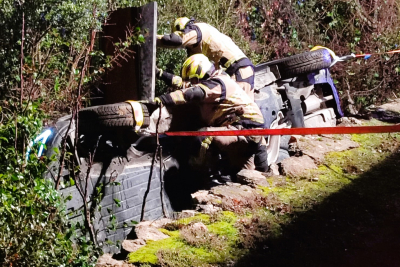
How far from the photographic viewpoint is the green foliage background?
3434 millimetres

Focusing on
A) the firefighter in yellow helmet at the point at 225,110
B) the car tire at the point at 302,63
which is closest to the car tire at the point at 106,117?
the firefighter in yellow helmet at the point at 225,110

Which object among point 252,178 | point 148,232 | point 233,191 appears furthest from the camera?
point 252,178

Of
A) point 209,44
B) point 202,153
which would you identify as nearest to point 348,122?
point 209,44

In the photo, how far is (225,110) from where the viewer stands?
574 centimetres

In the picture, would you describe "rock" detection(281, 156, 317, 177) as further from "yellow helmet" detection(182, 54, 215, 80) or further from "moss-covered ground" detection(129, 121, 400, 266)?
"yellow helmet" detection(182, 54, 215, 80)

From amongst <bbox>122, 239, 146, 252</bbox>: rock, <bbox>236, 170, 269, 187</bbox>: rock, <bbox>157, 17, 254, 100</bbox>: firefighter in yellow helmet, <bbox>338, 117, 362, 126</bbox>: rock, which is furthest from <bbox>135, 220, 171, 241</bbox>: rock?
<bbox>338, 117, 362, 126</bbox>: rock

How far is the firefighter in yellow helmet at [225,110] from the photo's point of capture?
18.2 ft

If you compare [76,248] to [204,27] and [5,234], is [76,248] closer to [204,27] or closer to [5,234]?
[5,234]

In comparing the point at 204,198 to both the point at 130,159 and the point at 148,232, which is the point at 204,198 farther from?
the point at 130,159

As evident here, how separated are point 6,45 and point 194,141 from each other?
233 cm

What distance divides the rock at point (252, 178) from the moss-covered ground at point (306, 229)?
10 centimetres

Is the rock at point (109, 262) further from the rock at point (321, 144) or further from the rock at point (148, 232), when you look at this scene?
the rock at point (321, 144)

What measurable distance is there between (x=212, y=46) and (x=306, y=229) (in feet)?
10.6

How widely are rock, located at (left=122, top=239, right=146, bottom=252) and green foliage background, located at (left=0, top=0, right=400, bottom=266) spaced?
29 cm
